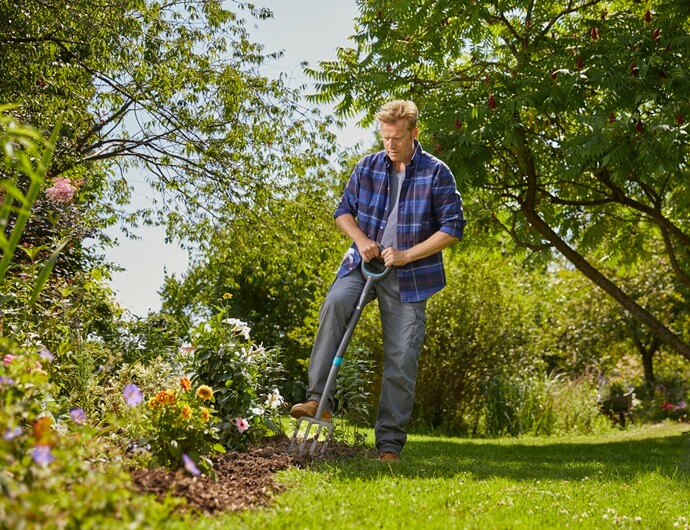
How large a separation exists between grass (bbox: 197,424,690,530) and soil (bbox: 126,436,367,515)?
10 centimetres

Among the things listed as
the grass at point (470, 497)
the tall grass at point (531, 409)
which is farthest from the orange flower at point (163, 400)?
the tall grass at point (531, 409)

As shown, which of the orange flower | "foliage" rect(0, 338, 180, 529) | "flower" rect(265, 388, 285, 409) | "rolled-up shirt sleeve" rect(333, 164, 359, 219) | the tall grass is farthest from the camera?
the tall grass

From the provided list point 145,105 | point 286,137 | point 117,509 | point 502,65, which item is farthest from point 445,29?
point 117,509

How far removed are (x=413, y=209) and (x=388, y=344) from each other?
0.88 metres

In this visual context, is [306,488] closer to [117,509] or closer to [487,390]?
[117,509]

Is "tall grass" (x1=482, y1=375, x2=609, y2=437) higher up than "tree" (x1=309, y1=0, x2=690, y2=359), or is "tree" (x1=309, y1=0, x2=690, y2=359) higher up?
"tree" (x1=309, y1=0, x2=690, y2=359)

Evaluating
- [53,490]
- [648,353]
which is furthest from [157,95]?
[648,353]

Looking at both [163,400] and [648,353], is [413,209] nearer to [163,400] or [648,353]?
[163,400]

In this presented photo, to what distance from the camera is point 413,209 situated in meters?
5.14

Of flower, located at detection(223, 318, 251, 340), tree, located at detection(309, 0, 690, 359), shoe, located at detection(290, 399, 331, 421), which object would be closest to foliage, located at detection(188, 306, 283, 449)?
flower, located at detection(223, 318, 251, 340)

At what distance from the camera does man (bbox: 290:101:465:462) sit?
16.2ft

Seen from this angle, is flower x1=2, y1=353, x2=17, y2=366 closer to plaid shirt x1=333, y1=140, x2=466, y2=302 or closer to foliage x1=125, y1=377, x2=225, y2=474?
foliage x1=125, y1=377, x2=225, y2=474

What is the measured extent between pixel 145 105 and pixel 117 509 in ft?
25.0

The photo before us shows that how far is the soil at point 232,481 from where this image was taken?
10.2 ft
